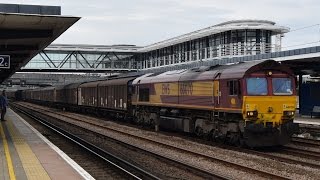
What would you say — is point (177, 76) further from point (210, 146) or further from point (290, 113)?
point (290, 113)

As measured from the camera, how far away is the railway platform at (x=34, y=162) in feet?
33.4

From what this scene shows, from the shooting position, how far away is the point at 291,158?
47.5ft

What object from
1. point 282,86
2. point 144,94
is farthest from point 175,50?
point 282,86

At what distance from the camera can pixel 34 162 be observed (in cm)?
1215

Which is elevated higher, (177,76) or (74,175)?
(177,76)

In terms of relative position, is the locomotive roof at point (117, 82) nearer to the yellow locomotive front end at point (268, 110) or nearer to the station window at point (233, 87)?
the station window at point (233, 87)

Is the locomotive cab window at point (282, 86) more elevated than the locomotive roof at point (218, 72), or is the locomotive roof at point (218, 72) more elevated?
the locomotive roof at point (218, 72)

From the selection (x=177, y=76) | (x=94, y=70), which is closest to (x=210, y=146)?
(x=177, y=76)

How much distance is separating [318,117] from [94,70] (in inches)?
1749

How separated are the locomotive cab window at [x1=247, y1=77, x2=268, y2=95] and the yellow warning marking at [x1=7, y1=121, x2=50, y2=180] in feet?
24.1

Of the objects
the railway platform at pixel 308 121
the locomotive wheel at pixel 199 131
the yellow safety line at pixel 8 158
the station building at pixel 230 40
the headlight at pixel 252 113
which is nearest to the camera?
the yellow safety line at pixel 8 158

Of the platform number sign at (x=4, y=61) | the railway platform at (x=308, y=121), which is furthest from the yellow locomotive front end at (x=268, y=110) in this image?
the platform number sign at (x=4, y=61)

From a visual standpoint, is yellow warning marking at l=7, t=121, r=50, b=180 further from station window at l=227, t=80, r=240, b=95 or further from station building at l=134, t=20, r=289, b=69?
station building at l=134, t=20, r=289, b=69

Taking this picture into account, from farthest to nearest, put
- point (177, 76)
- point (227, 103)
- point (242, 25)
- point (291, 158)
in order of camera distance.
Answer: point (242, 25)
point (177, 76)
point (227, 103)
point (291, 158)
